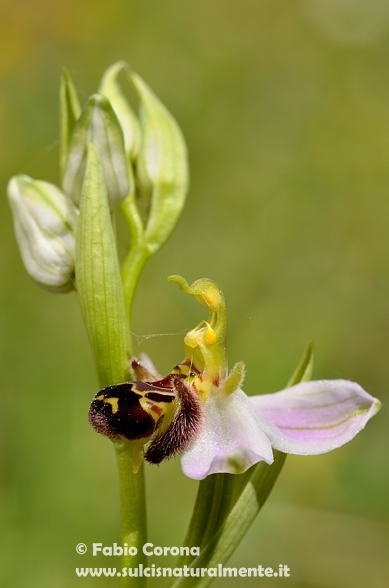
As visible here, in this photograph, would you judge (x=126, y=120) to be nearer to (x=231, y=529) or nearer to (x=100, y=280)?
(x=100, y=280)

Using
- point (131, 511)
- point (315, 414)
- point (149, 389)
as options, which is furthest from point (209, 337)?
point (131, 511)

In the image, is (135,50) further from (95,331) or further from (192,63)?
(95,331)

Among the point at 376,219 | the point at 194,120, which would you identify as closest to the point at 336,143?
the point at 376,219

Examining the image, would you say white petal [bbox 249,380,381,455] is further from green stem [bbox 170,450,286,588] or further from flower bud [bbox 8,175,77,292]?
flower bud [bbox 8,175,77,292]

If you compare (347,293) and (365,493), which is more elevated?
(347,293)

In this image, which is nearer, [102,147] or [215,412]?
[215,412]

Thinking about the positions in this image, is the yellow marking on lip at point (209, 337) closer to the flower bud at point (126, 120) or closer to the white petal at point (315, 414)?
the white petal at point (315, 414)
